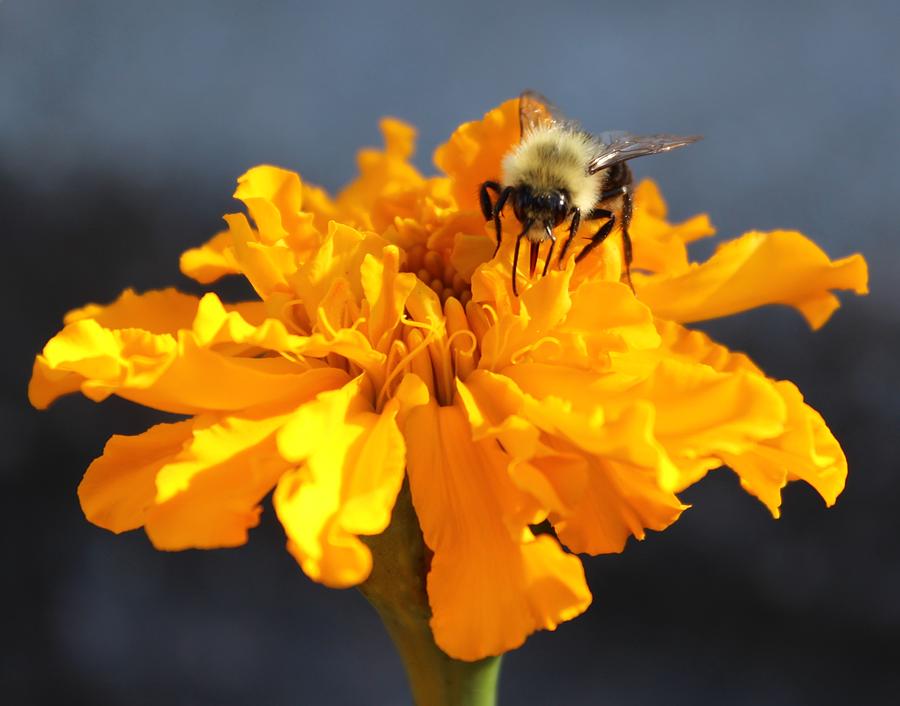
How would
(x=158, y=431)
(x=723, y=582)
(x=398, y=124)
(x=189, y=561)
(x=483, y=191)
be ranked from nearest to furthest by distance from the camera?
(x=158, y=431) → (x=483, y=191) → (x=398, y=124) → (x=723, y=582) → (x=189, y=561)

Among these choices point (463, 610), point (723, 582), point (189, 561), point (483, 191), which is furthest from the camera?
point (189, 561)

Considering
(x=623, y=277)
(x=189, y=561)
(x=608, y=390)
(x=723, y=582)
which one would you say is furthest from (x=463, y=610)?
(x=189, y=561)

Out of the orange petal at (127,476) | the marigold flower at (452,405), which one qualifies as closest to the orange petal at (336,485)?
the marigold flower at (452,405)

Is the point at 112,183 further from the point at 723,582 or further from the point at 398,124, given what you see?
the point at 723,582

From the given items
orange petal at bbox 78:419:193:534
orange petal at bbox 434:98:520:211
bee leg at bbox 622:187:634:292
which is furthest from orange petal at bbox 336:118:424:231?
orange petal at bbox 78:419:193:534

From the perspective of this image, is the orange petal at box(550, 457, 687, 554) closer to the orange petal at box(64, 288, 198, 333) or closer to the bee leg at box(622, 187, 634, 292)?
the bee leg at box(622, 187, 634, 292)

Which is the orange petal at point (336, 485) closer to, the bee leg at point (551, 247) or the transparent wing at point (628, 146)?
the bee leg at point (551, 247)

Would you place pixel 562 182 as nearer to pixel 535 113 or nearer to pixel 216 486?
pixel 535 113
